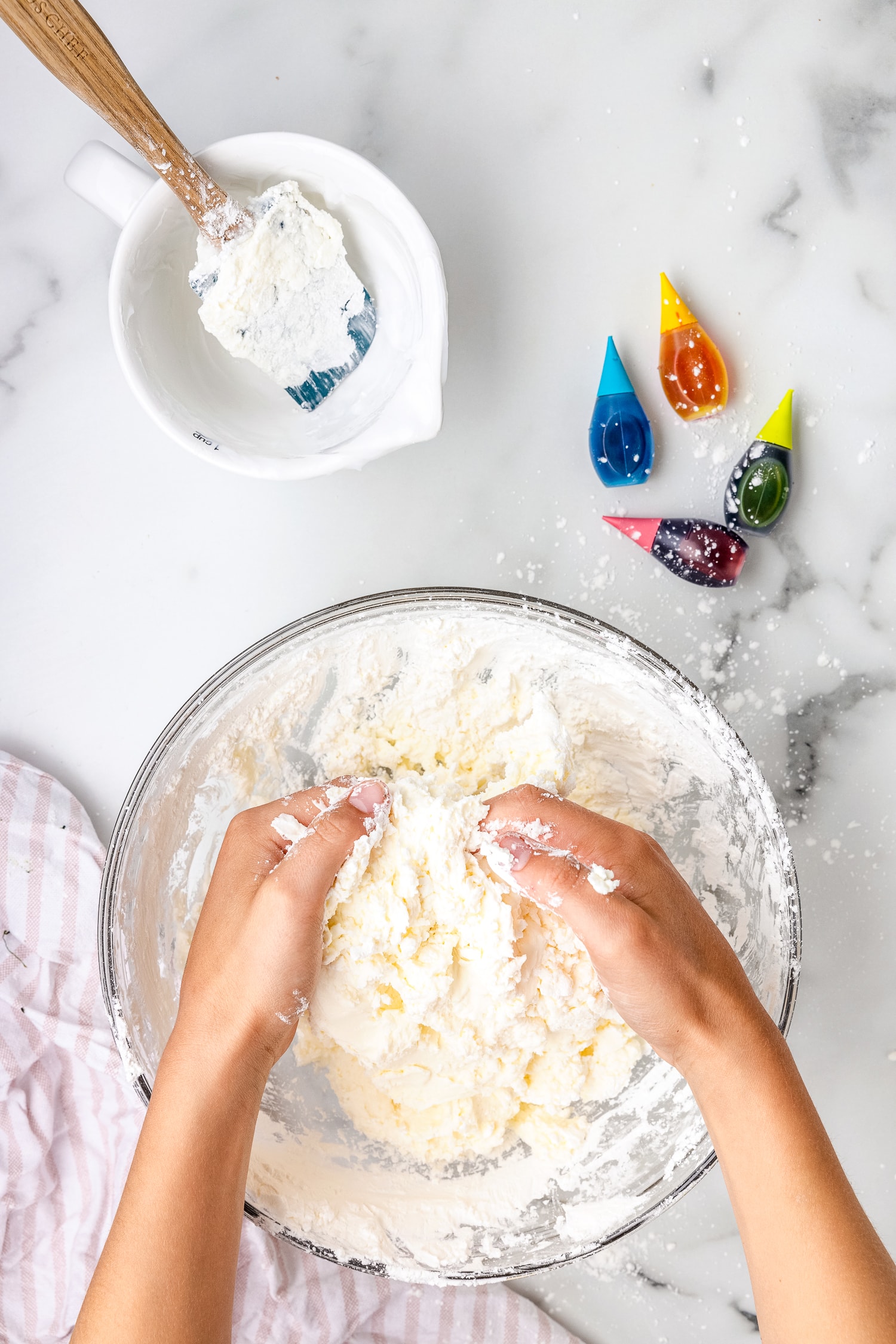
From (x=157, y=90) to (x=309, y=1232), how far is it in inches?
53.3

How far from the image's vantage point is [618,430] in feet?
3.76

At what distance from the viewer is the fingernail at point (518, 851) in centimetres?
91

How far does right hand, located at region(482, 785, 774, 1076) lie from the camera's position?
877 millimetres

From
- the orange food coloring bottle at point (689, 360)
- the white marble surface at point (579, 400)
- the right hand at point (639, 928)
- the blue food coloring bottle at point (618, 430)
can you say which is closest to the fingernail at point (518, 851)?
the right hand at point (639, 928)

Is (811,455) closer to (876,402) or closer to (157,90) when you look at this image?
(876,402)

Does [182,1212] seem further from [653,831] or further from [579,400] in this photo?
[579,400]

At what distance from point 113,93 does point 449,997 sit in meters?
0.93

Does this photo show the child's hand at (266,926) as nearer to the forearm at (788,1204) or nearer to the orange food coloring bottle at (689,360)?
the forearm at (788,1204)

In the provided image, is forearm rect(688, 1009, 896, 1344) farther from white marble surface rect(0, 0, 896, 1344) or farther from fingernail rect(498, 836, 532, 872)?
white marble surface rect(0, 0, 896, 1344)

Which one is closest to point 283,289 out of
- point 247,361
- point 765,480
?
point 247,361

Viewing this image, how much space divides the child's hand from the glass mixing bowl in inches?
5.9

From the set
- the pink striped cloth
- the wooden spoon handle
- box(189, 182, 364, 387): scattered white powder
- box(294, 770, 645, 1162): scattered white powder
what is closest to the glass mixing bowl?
box(294, 770, 645, 1162): scattered white powder

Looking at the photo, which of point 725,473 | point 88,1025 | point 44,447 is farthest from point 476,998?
point 44,447

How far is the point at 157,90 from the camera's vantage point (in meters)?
1.17
